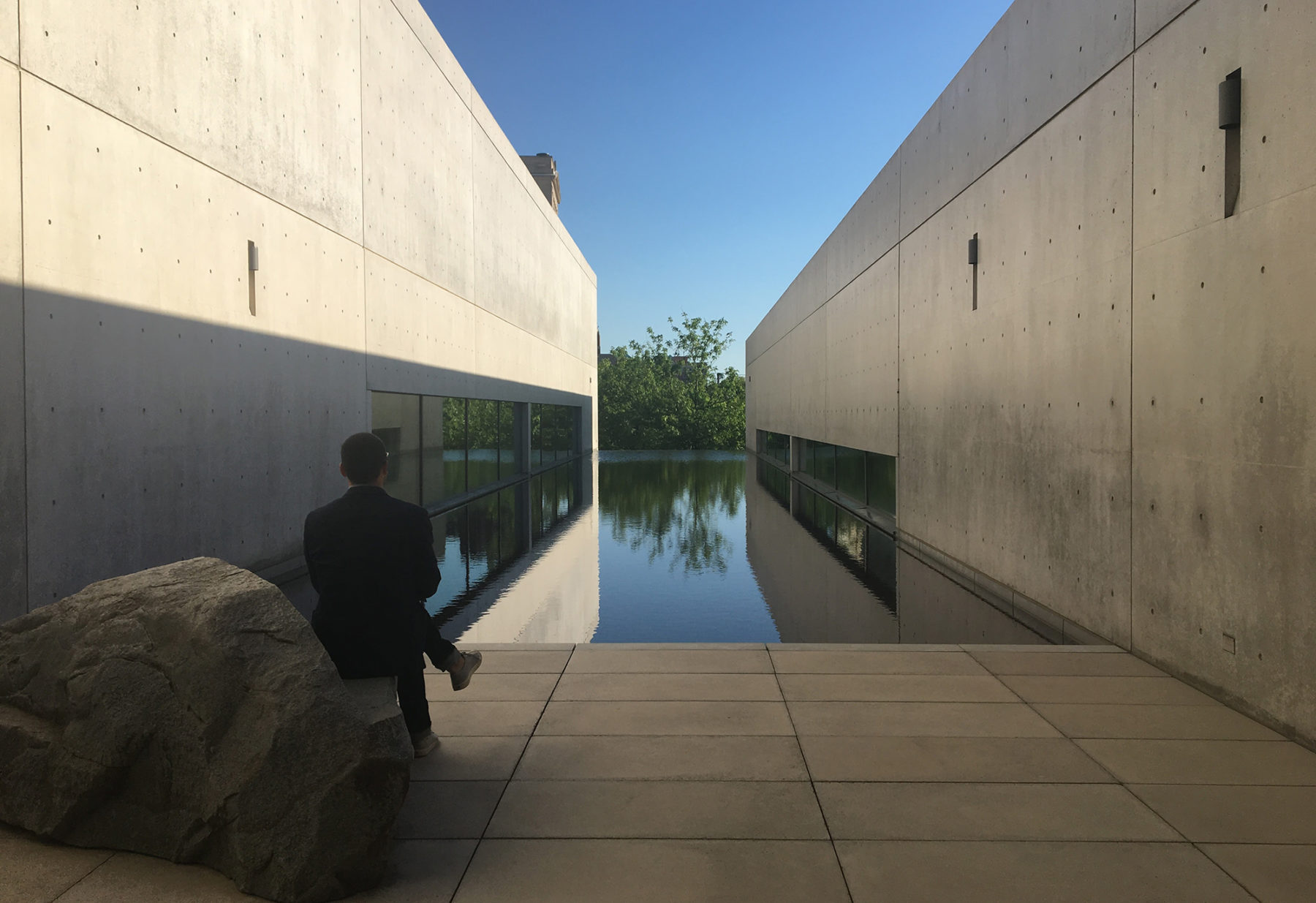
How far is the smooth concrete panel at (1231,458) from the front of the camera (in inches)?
178

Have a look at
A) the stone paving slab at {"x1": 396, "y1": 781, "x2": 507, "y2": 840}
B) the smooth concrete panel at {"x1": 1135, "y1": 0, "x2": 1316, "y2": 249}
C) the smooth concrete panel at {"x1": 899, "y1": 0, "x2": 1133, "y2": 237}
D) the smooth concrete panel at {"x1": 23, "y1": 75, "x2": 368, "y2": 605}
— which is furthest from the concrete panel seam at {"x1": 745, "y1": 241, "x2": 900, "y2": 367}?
the stone paving slab at {"x1": 396, "y1": 781, "x2": 507, "y2": 840}

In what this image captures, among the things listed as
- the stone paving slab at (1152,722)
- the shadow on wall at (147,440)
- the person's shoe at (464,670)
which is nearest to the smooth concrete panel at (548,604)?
the person's shoe at (464,670)

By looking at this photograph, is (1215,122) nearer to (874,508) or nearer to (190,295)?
(190,295)

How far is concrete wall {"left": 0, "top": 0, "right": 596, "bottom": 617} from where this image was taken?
636cm

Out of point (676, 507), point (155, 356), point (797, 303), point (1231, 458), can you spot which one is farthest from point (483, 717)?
point (797, 303)

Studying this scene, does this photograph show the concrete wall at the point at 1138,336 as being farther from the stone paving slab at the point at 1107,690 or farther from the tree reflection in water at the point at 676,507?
Answer: the tree reflection in water at the point at 676,507

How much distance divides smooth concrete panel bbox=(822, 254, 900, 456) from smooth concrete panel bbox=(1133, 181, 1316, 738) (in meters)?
7.83

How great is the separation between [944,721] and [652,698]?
5.28 feet

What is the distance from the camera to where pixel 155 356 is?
25.9 ft

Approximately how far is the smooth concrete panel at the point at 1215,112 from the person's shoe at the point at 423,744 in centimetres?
515

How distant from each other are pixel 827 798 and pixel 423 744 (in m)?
1.91

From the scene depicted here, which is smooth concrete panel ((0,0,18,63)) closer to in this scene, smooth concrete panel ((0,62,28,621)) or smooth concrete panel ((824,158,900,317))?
smooth concrete panel ((0,62,28,621))

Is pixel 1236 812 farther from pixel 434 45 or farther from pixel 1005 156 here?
pixel 434 45

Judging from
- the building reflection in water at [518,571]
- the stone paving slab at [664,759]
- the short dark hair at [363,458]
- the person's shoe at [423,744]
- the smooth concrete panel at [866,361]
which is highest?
the smooth concrete panel at [866,361]
